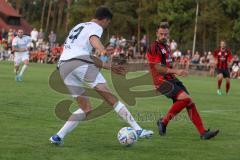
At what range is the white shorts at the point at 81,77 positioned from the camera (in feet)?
30.2

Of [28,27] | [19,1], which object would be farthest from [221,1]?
[19,1]

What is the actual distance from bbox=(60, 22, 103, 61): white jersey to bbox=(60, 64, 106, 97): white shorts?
204 millimetres

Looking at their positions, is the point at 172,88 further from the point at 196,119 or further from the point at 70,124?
the point at 70,124

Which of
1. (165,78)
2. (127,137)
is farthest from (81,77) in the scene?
(165,78)

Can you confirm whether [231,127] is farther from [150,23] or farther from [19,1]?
[19,1]

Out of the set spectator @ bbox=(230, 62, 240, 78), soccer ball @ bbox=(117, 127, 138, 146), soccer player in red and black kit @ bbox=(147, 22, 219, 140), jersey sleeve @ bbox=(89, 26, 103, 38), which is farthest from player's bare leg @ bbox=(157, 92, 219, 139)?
spectator @ bbox=(230, 62, 240, 78)

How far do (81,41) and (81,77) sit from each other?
1.82 ft

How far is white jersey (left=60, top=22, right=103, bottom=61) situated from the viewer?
909 centimetres

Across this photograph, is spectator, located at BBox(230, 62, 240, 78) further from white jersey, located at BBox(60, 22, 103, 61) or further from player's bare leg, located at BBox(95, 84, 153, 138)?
white jersey, located at BBox(60, 22, 103, 61)

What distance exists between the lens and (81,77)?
9258mm

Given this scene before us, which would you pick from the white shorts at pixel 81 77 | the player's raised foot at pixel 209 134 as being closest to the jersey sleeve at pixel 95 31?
the white shorts at pixel 81 77

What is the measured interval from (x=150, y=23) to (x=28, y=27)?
26.3 meters

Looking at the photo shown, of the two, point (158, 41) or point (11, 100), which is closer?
point (158, 41)

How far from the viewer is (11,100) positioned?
51.4ft
